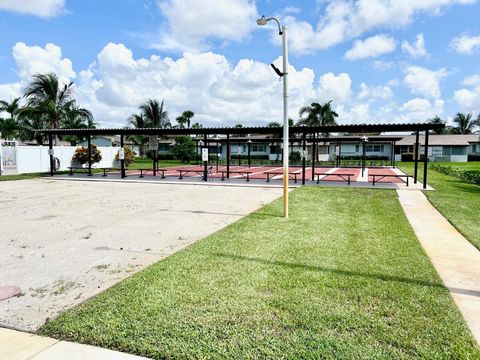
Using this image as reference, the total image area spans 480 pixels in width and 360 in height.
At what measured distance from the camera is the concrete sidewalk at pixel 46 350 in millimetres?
2945

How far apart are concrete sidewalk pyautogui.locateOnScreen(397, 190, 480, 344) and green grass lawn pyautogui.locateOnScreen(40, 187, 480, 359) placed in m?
0.15

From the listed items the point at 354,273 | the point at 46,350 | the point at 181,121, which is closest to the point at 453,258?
the point at 354,273

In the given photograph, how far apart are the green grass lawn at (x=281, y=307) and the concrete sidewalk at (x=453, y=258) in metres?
0.15

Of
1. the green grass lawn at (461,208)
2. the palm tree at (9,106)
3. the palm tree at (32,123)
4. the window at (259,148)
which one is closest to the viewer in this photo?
the green grass lawn at (461,208)

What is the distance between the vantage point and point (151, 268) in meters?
5.03

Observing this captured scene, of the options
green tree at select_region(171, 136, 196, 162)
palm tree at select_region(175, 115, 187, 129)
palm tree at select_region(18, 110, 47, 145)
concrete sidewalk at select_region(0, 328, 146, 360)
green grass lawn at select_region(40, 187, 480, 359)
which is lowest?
concrete sidewalk at select_region(0, 328, 146, 360)

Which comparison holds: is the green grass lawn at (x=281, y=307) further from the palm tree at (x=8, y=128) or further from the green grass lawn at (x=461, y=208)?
the palm tree at (x=8, y=128)

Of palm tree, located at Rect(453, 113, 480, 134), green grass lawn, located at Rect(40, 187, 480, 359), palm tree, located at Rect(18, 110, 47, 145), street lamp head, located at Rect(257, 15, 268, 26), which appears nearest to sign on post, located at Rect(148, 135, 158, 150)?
palm tree, located at Rect(18, 110, 47, 145)

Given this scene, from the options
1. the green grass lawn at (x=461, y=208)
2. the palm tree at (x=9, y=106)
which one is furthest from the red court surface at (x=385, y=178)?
the palm tree at (x=9, y=106)

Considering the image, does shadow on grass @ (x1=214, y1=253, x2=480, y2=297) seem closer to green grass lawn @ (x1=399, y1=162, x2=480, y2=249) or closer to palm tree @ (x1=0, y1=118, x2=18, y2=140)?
green grass lawn @ (x1=399, y1=162, x2=480, y2=249)

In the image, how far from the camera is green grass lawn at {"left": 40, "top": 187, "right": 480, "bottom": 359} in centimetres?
306

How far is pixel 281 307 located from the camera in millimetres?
3773

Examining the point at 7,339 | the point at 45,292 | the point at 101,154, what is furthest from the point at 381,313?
the point at 101,154

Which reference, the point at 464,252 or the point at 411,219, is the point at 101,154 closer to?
the point at 411,219
